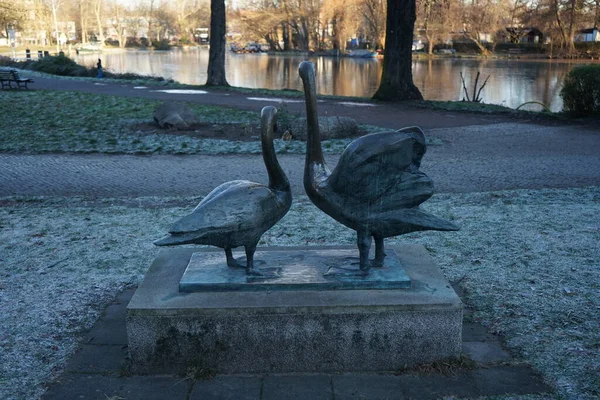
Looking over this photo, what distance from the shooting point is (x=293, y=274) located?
4.68 meters

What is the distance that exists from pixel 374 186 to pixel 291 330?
47.9 inches

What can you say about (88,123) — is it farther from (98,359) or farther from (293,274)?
(293,274)

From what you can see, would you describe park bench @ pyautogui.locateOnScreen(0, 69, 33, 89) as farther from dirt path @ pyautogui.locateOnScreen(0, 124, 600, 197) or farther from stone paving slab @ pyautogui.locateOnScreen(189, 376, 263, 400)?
stone paving slab @ pyautogui.locateOnScreen(189, 376, 263, 400)

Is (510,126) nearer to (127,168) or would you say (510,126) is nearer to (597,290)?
(127,168)

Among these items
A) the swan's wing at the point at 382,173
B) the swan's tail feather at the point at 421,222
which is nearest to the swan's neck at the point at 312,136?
the swan's wing at the point at 382,173

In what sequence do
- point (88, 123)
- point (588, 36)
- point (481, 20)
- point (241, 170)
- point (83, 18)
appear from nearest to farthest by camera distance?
1. point (241, 170)
2. point (88, 123)
3. point (481, 20)
4. point (588, 36)
5. point (83, 18)

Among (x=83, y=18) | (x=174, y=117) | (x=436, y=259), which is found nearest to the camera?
(x=436, y=259)

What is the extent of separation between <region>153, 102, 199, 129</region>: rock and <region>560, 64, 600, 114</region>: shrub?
11206mm

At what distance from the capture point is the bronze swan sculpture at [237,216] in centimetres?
430

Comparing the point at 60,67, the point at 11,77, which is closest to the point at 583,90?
the point at 11,77

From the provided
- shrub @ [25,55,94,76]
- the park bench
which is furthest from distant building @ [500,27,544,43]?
the park bench

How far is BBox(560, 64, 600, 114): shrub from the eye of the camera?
17.4 meters

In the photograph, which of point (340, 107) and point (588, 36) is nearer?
point (340, 107)

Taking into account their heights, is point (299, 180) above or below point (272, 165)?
below
